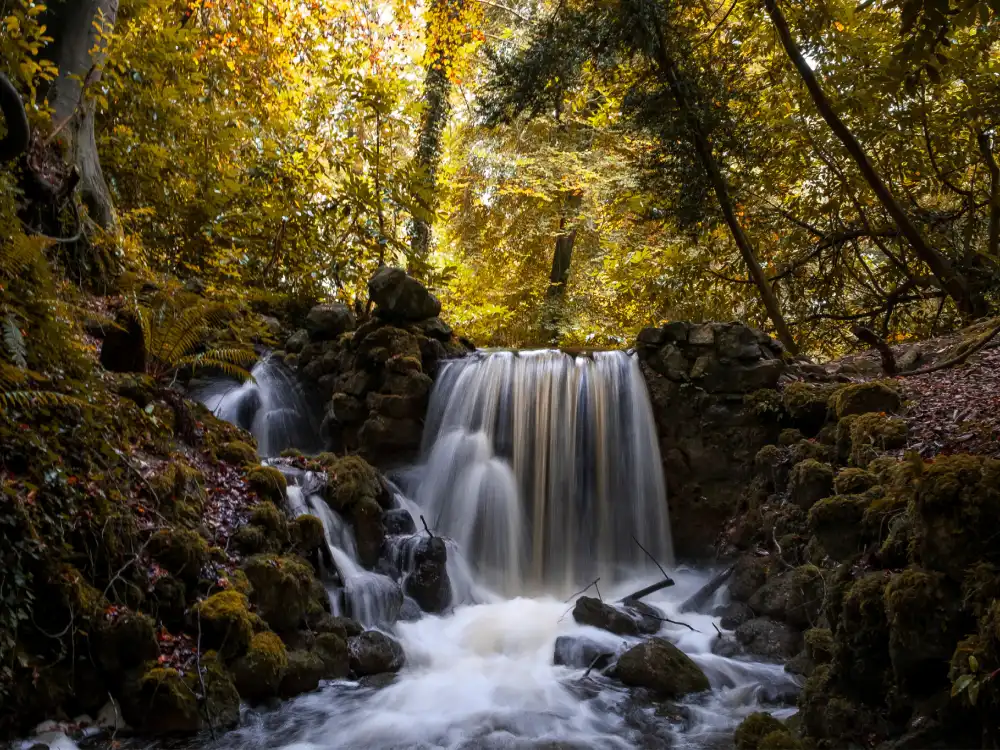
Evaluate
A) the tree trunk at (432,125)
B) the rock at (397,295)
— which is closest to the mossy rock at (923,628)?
the rock at (397,295)

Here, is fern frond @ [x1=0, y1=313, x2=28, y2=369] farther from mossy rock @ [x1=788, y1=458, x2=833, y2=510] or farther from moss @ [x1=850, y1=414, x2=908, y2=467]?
mossy rock @ [x1=788, y1=458, x2=833, y2=510]

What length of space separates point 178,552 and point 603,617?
13.2ft

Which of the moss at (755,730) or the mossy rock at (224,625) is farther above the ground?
the mossy rock at (224,625)

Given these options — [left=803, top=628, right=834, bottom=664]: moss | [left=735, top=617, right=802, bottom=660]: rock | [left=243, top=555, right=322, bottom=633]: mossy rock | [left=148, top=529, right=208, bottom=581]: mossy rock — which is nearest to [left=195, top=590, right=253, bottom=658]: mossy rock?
[left=148, top=529, right=208, bottom=581]: mossy rock

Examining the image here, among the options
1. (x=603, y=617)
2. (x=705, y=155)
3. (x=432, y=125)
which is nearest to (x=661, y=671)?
(x=603, y=617)

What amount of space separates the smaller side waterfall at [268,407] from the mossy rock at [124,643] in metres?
5.54

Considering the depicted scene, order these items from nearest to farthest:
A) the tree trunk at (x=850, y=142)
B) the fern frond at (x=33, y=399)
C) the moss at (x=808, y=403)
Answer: the fern frond at (x=33, y=399) < the tree trunk at (x=850, y=142) < the moss at (x=808, y=403)

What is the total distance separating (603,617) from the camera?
6695 millimetres

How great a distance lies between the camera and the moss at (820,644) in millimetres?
4457

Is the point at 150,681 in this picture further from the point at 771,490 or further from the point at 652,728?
the point at 771,490

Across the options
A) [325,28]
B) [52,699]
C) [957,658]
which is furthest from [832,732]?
[325,28]

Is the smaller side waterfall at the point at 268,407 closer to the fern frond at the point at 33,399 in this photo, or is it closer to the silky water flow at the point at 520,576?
A: the silky water flow at the point at 520,576

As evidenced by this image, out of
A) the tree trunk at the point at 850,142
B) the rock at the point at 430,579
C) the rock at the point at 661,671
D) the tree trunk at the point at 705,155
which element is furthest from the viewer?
the tree trunk at the point at 705,155

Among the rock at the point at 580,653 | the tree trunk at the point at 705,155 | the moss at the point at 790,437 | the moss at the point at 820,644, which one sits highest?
the tree trunk at the point at 705,155
